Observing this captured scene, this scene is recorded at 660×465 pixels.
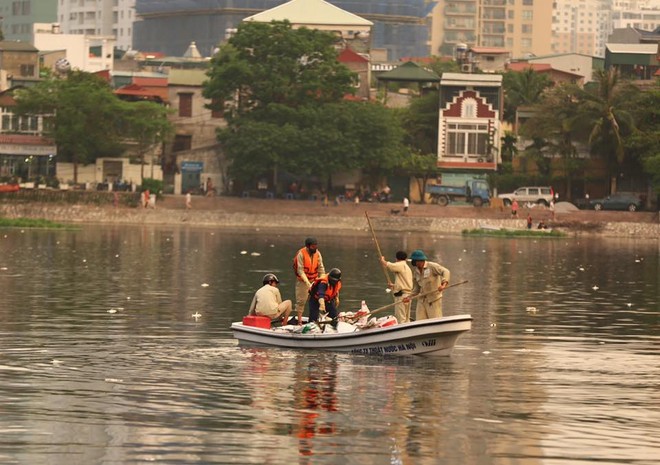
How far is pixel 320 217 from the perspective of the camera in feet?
345

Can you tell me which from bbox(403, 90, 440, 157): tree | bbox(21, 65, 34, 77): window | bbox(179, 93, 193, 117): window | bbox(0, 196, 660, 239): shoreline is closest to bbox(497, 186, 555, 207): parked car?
bbox(0, 196, 660, 239): shoreline

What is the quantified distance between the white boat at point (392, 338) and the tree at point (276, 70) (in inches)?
3030

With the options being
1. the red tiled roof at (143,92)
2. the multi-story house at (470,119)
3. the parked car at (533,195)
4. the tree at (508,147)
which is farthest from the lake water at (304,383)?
the red tiled roof at (143,92)

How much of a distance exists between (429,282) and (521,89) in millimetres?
98591

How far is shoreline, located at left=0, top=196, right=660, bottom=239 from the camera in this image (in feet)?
339

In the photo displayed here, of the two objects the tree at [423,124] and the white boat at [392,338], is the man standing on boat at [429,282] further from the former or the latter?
the tree at [423,124]

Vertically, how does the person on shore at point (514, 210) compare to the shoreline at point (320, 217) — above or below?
above

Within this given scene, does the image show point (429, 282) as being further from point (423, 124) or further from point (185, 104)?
point (185, 104)

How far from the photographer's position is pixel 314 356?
33062mm

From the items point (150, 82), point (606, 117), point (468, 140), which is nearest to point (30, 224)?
point (468, 140)

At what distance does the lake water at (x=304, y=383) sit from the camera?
23.6 m

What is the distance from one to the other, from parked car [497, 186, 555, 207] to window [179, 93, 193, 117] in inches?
982

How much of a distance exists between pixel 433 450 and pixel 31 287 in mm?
28644

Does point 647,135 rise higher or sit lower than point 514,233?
higher
